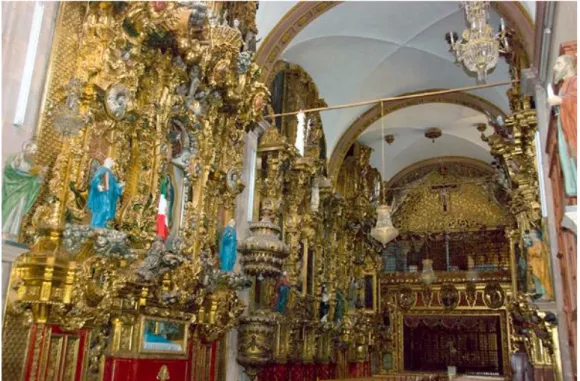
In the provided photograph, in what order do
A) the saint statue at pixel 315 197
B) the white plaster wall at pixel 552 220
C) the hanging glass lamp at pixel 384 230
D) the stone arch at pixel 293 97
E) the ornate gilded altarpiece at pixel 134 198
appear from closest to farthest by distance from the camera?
1. the ornate gilded altarpiece at pixel 134 198
2. the white plaster wall at pixel 552 220
3. the hanging glass lamp at pixel 384 230
4. the stone arch at pixel 293 97
5. the saint statue at pixel 315 197

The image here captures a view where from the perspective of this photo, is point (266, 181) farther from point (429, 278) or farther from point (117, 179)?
point (429, 278)

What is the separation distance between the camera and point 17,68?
16.0 feet

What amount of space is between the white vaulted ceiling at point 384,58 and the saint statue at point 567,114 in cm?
597

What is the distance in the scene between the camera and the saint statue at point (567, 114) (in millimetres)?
3988

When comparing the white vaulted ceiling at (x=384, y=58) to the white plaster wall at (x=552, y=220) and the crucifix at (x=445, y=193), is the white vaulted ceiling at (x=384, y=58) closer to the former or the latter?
the crucifix at (x=445, y=193)

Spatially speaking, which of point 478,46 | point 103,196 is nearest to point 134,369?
point 103,196

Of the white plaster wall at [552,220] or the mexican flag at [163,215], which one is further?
the mexican flag at [163,215]

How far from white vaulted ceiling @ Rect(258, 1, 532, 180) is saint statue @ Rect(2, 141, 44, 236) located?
5.89 meters

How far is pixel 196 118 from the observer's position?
24.4ft

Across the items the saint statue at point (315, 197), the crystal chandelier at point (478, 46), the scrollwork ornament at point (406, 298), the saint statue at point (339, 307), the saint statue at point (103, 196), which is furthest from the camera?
the scrollwork ornament at point (406, 298)

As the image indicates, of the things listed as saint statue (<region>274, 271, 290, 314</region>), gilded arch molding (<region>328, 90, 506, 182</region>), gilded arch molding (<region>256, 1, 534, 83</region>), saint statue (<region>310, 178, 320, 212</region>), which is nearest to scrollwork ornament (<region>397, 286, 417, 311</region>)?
gilded arch molding (<region>328, 90, 506, 182</region>)

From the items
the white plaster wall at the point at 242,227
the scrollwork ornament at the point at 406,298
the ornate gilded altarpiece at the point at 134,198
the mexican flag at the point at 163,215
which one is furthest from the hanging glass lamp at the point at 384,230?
the scrollwork ornament at the point at 406,298

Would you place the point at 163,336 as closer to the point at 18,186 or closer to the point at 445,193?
the point at 18,186

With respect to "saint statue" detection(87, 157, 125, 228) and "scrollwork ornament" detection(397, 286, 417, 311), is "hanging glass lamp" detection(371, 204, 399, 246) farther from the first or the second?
"scrollwork ornament" detection(397, 286, 417, 311)
